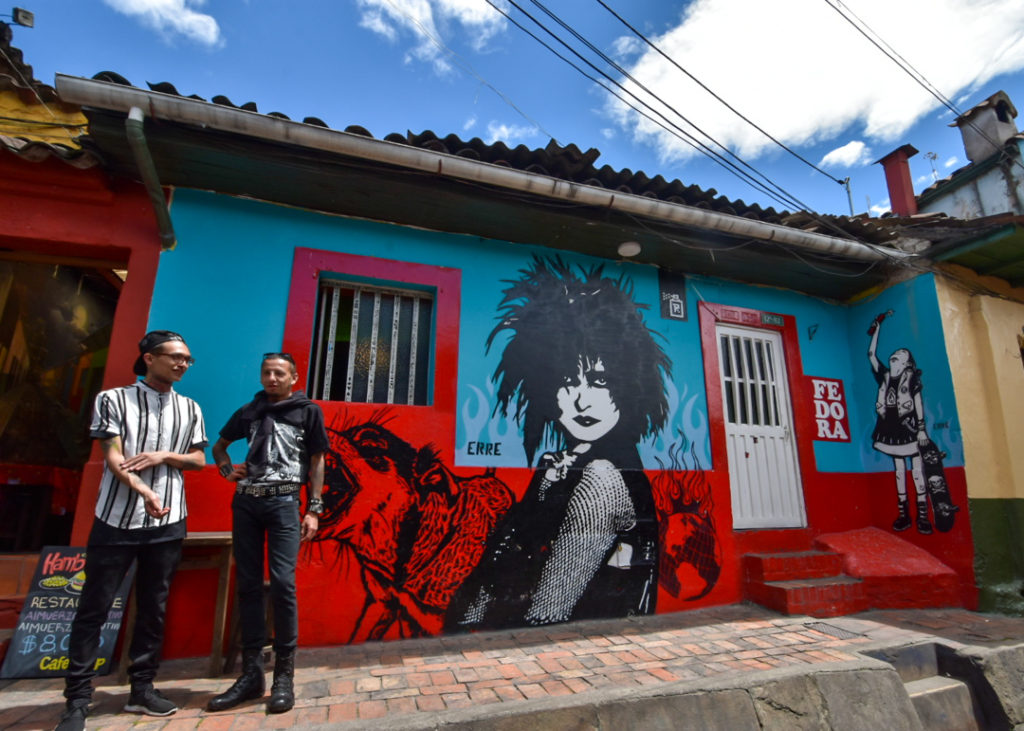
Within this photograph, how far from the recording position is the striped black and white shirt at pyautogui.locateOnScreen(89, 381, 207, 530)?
2.69 m

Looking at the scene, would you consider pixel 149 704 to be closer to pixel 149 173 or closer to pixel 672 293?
pixel 149 173

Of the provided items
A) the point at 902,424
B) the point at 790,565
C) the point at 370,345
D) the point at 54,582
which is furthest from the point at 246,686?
the point at 902,424

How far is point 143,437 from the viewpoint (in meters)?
2.86

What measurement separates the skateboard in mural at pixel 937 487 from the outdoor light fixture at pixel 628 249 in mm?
3660

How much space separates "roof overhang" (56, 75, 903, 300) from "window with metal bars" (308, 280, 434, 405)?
0.72 metres

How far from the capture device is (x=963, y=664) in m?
3.59

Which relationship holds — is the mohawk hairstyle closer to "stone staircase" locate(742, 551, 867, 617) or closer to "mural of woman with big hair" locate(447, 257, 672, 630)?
"mural of woman with big hair" locate(447, 257, 672, 630)

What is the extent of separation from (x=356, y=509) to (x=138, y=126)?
9.69ft

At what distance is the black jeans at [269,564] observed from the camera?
2797 mm

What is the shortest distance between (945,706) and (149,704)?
471 cm

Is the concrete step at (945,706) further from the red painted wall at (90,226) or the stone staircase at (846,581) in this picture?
the red painted wall at (90,226)

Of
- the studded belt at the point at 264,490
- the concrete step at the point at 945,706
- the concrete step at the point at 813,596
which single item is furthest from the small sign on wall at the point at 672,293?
the studded belt at the point at 264,490

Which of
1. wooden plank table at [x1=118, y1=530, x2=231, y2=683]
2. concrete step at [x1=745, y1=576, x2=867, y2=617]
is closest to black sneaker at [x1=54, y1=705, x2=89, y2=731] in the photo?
wooden plank table at [x1=118, y1=530, x2=231, y2=683]

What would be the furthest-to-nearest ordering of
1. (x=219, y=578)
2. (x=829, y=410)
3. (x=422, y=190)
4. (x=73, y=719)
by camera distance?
(x=829, y=410), (x=422, y=190), (x=219, y=578), (x=73, y=719)
